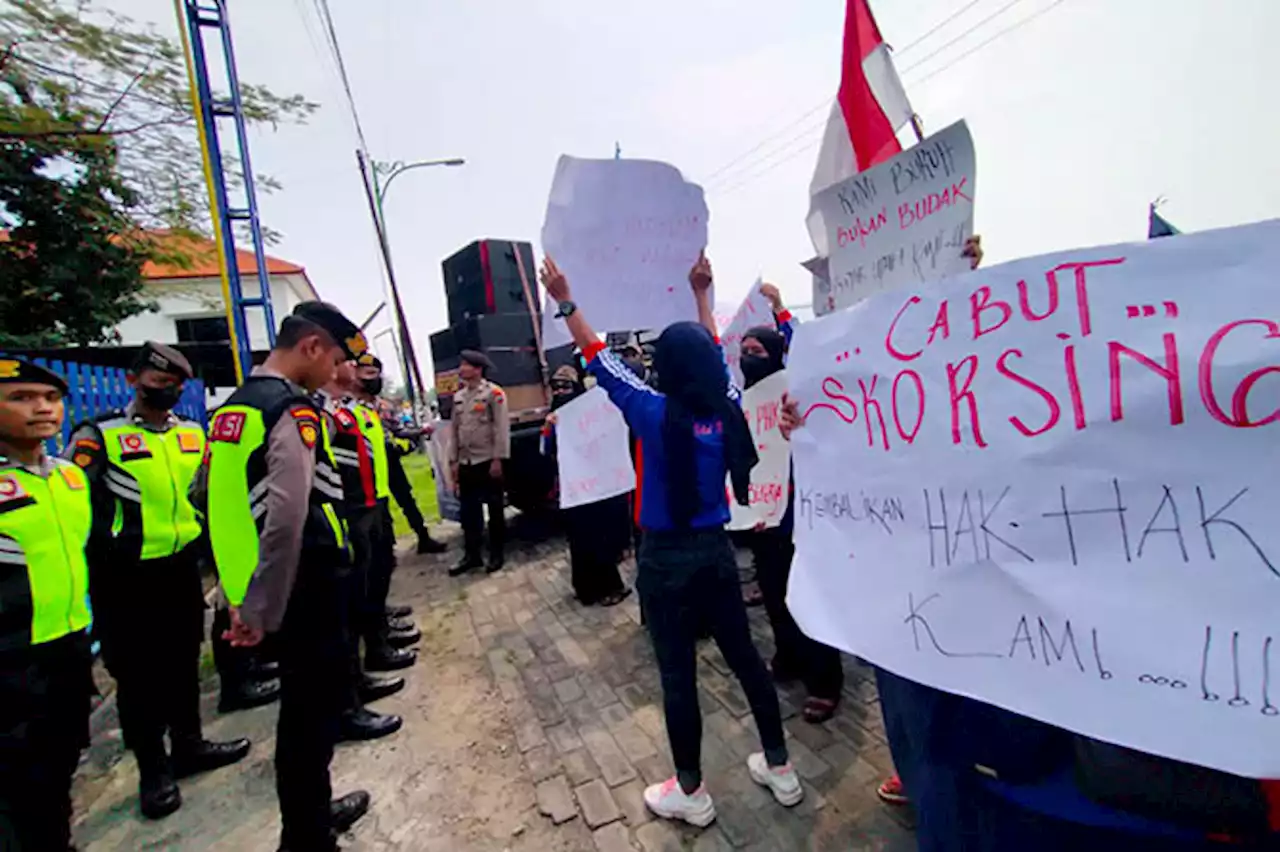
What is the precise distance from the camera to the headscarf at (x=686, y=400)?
6.84 ft

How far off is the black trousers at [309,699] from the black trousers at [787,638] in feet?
6.62

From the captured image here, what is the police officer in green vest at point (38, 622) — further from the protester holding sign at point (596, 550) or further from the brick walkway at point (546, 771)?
the protester holding sign at point (596, 550)

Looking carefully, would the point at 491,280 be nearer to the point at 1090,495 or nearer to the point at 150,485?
the point at 150,485

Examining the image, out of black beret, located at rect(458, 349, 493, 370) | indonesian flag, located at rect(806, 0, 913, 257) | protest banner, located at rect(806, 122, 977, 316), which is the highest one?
indonesian flag, located at rect(806, 0, 913, 257)

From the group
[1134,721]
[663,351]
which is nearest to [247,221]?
[663,351]

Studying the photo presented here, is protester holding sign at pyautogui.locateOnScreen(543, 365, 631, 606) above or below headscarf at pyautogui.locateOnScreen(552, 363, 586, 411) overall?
below

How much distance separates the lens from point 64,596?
77.1 inches

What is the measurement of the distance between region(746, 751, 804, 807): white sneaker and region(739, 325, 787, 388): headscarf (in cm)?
184

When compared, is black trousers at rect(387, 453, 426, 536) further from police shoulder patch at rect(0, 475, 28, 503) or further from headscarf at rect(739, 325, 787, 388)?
headscarf at rect(739, 325, 787, 388)

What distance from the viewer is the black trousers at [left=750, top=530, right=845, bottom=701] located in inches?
114

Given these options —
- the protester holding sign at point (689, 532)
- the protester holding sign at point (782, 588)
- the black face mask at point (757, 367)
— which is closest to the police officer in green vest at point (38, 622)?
the protester holding sign at point (689, 532)

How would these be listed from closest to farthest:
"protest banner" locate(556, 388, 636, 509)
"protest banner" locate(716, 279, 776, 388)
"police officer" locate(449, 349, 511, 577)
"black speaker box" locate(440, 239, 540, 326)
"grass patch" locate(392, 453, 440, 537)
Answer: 1. "protest banner" locate(716, 279, 776, 388)
2. "protest banner" locate(556, 388, 636, 509)
3. "police officer" locate(449, 349, 511, 577)
4. "black speaker box" locate(440, 239, 540, 326)
5. "grass patch" locate(392, 453, 440, 537)

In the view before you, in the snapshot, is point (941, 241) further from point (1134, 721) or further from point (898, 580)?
point (1134, 721)

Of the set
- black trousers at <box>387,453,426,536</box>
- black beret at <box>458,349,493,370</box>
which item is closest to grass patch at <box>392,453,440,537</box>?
black trousers at <box>387,453,426,536</box>
